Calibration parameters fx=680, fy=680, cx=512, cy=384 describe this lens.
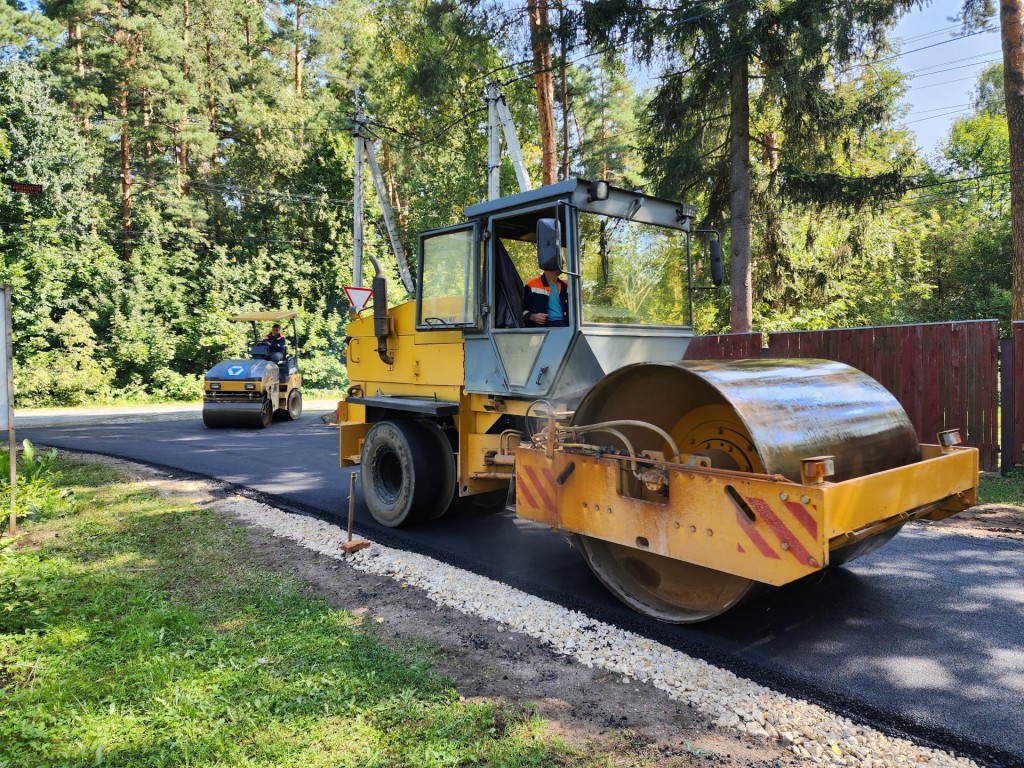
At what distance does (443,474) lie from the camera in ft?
19.9

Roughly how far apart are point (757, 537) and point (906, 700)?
36.1 inches

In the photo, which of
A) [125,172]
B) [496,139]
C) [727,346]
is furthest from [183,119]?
[727,346]

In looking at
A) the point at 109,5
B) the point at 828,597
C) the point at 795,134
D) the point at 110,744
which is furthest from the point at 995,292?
the point at 109,5

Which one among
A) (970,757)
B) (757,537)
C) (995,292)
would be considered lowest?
(970,757)

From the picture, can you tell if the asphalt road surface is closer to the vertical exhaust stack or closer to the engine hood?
the vertical exhaust stack

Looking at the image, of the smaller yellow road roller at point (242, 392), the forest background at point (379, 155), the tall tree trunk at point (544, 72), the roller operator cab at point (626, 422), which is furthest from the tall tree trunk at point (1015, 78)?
the smaller yellow road roller at point (242, 392)

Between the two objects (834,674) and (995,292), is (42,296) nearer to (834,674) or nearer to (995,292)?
(834,674)

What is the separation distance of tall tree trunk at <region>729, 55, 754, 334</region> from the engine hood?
9.54 metres

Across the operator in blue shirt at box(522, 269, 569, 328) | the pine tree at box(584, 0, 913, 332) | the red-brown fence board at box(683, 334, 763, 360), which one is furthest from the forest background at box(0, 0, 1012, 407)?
the operator in blue shirt at box(522, 269, 569, 328)

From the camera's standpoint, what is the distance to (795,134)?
1308 cm

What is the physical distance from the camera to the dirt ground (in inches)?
103

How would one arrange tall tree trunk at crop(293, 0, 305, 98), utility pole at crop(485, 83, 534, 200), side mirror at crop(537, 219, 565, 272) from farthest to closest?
tall tree trunk at crop(293, 0, 305, 98), utility pole at crop(485, 83, 534, 200), side mirror at crop(537, 219, 565, 272)

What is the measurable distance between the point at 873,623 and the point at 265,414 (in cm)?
1227

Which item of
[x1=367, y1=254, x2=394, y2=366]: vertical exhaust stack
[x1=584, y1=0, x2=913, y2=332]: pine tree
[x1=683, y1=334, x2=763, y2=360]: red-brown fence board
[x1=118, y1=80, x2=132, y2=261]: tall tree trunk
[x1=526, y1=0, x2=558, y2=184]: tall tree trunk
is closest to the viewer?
[x1=367, y1=254, x2=394, y2=366]: vertical exhaust stack
